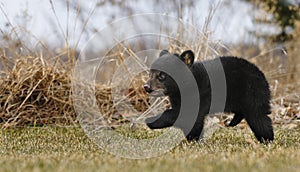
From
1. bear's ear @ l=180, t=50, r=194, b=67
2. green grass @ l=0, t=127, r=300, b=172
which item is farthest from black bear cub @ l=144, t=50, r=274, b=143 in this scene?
green grass @ l=0, t=127, r=300, b=172

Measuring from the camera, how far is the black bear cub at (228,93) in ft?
15.1

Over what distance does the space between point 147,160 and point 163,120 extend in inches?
45.1

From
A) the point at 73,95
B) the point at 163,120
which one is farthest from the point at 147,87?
the point at 73,95

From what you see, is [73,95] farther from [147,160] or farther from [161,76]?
[147,160]

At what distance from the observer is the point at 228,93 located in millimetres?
4719

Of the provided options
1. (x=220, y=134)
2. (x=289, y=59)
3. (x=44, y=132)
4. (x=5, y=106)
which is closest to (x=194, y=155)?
(x=220, y=134)

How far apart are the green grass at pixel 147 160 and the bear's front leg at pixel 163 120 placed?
243mm

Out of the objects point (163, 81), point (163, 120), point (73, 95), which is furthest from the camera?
point (73, 95)

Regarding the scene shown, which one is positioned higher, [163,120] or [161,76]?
[161,76]

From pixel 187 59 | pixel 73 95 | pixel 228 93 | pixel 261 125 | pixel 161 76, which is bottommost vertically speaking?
pixel 73 95

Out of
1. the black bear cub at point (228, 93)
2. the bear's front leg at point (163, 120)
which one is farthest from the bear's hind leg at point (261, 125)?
the bear's front leg at point (163, 120)

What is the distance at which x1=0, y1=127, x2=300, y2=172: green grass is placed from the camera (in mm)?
2992

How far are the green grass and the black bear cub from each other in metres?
0.21

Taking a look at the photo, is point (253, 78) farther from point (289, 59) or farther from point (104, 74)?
point (289, 59)
